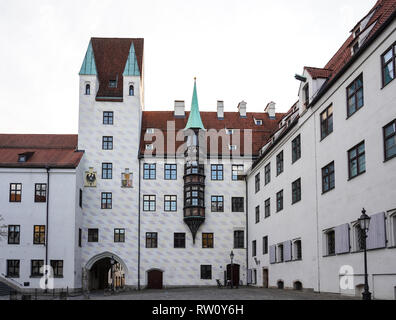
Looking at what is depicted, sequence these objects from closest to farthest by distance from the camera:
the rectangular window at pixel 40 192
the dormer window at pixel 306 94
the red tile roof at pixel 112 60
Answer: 1. the dormer window at pixel 306 94
2. the rectangular window at pixel 40 192
3. the red tile roof at pixel 112 60

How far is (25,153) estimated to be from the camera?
4447 centimetres

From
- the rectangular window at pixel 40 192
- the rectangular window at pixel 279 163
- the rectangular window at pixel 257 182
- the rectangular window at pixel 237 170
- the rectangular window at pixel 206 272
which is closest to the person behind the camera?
the rectangular window at pixel 279 163

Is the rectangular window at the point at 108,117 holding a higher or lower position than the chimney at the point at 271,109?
lower

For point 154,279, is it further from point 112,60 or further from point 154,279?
point 112,60

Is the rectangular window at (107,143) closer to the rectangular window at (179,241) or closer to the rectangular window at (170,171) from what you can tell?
the rectangular window at (170,171)

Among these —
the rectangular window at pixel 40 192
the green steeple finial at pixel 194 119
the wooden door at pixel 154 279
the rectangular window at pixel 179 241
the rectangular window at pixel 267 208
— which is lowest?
the wooden door at pixel 154 279

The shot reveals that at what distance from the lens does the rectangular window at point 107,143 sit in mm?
47838

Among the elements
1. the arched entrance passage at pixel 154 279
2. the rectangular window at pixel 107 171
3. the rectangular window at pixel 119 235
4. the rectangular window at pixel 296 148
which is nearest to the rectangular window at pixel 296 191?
the rectangular window at pixel 296 148

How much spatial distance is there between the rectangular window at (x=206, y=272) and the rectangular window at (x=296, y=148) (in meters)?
17.3

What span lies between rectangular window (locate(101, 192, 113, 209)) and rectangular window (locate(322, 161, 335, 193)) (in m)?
24.0

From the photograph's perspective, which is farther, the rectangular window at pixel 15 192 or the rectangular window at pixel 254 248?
the rectangular window at pixel 254 248
